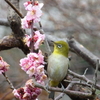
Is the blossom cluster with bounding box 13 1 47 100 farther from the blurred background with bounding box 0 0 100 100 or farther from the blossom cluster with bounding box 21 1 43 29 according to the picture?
the blurred background with bounding box 0 0 100 100

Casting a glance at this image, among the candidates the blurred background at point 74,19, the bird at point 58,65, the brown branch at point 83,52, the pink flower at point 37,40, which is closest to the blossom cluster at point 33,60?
the pink flower at point 37,40

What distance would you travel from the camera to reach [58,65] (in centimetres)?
122

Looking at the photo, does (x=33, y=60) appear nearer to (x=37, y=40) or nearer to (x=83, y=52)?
(x=37, y=40)

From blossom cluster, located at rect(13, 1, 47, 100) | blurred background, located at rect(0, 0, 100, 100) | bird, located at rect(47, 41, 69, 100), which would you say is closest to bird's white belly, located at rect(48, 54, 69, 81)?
bird, located at rect(47, 41, 69, 100)

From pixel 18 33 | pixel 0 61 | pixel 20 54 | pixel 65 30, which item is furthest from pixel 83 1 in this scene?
pixel 0 61

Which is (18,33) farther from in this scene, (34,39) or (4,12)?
(4,12)

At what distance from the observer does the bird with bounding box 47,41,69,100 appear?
1174 mm

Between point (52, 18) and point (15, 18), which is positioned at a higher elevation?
point (15, 18)

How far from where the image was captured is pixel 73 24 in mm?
3439

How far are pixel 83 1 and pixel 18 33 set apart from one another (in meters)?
2.56

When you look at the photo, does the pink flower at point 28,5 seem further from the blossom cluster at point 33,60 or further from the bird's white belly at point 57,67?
the bird's white belly at point 57,67

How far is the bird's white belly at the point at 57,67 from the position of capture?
1.17 meters

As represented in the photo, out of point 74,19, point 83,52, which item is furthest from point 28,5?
point 74,19

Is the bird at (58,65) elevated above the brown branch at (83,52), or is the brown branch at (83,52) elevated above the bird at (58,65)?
the bird at (58,65)
